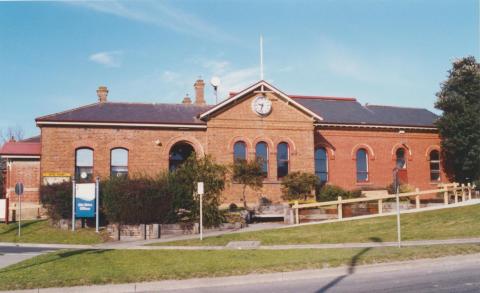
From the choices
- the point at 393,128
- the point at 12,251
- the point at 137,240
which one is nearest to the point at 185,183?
the point at 137,240

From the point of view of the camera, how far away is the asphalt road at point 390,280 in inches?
396

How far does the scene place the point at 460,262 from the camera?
504 inches

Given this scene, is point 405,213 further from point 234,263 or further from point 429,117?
point 429,117

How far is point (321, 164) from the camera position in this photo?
34.9m

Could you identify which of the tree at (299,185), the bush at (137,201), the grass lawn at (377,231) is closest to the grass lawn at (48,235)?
the bush at (137,201)

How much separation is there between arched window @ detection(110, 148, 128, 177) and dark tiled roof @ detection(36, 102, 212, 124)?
1.90m

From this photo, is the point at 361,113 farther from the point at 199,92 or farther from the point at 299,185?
the point at 199,92

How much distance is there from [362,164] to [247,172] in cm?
1134

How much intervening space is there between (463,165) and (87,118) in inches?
1027

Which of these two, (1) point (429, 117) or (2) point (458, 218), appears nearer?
(2) point (458, 218)

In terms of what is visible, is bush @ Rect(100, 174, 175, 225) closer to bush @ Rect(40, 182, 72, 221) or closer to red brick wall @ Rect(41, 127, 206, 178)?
bush @ Rect(40, 182, 72, 221)

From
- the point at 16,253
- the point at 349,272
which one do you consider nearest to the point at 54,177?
the point at 16,253

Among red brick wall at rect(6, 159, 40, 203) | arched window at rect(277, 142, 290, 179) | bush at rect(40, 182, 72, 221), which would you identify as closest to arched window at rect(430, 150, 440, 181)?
arched window at rect(277, 142, 290, 179)

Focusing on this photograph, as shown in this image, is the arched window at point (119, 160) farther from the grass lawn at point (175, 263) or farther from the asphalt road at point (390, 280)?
the asphalt road at point (390, 280)
